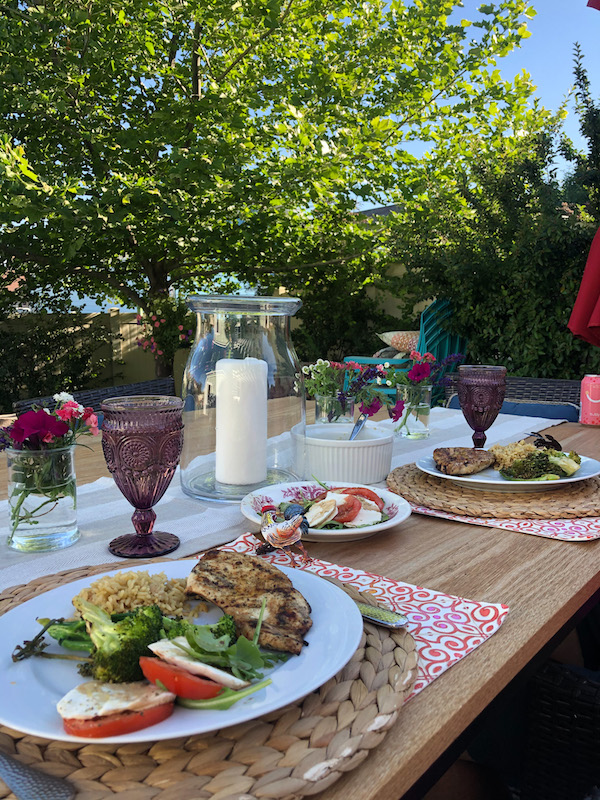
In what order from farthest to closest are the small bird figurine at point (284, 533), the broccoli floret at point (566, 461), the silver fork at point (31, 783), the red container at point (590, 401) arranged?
the red container at point (590, 401)
the broccoli floret at point (566, 461)
the small bird figurine at point (284, 533)
the silver fork at point (31, 783)

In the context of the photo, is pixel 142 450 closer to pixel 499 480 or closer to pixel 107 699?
pixel 107 699

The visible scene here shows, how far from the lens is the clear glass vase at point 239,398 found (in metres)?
1.18

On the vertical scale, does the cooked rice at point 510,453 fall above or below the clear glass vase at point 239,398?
below

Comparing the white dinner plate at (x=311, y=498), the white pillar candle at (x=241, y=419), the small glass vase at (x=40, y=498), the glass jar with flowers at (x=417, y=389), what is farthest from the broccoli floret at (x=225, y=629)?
the glass jar with flowers at (x=417, y=389)

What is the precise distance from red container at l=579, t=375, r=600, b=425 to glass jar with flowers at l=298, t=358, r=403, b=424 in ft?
2.75

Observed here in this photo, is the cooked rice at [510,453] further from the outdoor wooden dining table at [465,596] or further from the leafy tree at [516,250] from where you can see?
the leafy tree at [516,250]

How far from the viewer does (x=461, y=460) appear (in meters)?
1.29

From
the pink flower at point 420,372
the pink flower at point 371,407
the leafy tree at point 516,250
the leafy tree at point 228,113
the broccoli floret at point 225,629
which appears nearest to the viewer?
the broccoli floret at point 225,629

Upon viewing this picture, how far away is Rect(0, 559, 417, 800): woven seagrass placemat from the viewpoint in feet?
1.38

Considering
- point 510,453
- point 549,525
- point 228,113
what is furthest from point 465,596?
point 228,113

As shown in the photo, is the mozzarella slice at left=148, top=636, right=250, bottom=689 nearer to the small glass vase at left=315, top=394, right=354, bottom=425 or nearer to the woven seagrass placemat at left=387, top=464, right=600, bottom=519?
the woven seagrass placemat at left=387, top=464, right=600, bottom=519

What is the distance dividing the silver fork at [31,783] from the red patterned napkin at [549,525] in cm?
81

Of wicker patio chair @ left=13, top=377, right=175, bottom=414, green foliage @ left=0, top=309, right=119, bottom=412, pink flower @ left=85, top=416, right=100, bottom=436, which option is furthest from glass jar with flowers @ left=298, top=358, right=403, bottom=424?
A: green foliage @ left=0, top=309, right=119, bottom=412

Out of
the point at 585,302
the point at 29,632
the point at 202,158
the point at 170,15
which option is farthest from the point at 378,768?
the point at 170,15
